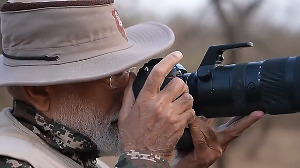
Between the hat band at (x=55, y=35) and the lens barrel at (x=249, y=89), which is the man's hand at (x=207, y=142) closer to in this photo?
the lens barrel at (x=249, y=89)

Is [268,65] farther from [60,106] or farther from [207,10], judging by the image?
[207,10]

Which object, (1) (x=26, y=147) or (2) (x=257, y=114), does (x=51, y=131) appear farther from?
(2) (x=257, y=114)

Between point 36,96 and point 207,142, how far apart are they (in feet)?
2.15

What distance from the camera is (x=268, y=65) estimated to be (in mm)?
2305

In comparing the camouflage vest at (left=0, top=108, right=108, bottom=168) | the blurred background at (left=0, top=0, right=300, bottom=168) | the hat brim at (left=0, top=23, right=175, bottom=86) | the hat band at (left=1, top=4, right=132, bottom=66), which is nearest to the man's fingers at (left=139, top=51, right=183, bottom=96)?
the hat brim at (left=0, top=23, right=175, bottom=86)

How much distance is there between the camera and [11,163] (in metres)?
2.08

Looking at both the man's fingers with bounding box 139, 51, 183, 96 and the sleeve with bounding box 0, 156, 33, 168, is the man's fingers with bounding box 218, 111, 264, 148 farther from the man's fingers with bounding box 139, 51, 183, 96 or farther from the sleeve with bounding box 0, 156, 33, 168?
the sleeve with bounding box 0, 156, 33, 168

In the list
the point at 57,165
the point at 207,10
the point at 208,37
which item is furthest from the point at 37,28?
the point at 208,37

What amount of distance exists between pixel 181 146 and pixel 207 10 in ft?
21.2

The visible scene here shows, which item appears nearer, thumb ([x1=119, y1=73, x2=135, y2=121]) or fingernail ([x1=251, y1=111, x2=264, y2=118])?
thumb ([x1=119, y1=73, x2=135, y2=121])

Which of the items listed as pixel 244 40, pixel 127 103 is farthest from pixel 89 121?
pixel 244 40

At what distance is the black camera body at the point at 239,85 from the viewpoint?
2258 millimetres

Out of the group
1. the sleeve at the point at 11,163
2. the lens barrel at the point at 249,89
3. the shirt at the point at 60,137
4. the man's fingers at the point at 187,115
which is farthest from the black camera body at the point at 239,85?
the sleeve at the point at 11,163

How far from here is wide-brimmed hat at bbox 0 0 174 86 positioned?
221cm
